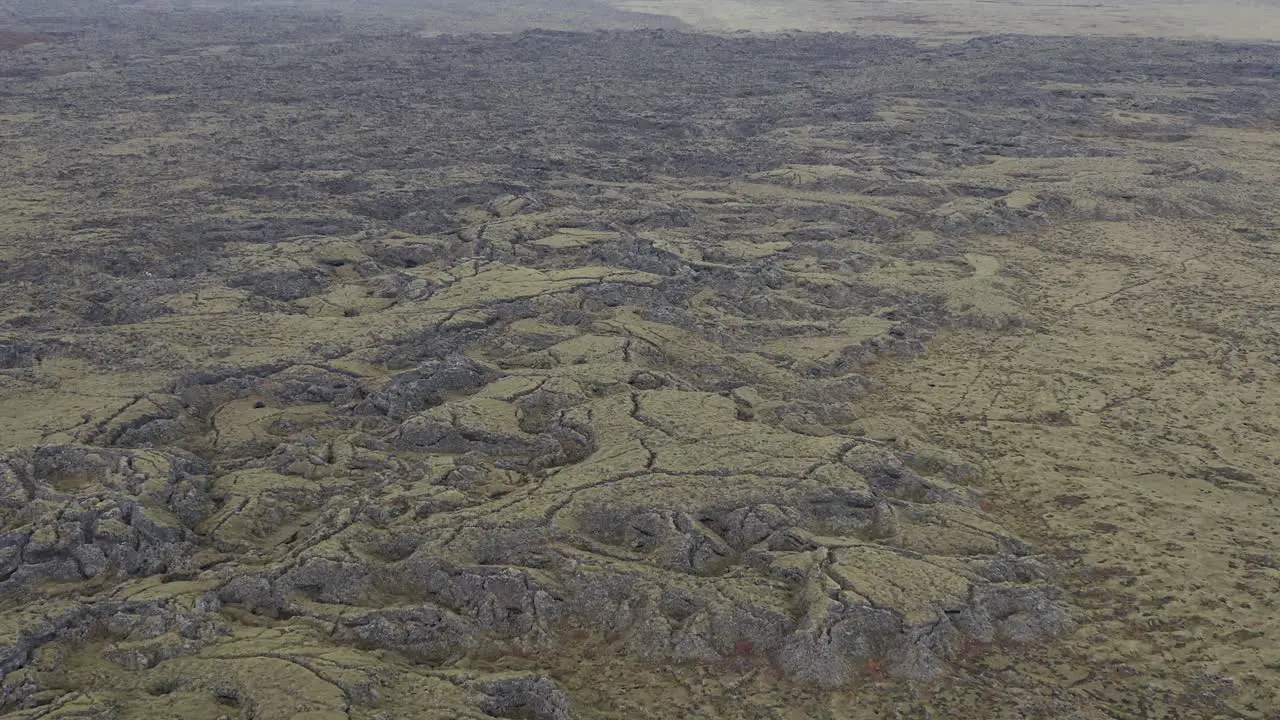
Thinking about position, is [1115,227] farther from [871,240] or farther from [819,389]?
[819,389]

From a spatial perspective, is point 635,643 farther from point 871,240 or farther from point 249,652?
point 871,240

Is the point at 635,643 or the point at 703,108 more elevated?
the point at 703,108

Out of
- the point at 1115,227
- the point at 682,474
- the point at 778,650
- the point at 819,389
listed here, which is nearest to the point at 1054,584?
the point at 778,650

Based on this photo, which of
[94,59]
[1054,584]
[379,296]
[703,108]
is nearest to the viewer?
[1054,584]

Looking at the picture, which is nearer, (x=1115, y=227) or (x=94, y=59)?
(x=1115, y=227)

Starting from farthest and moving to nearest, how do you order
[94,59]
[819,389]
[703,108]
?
[94,59], [703,108], [819,389]

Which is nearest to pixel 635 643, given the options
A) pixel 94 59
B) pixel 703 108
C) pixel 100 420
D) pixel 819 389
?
pixel 819 389
